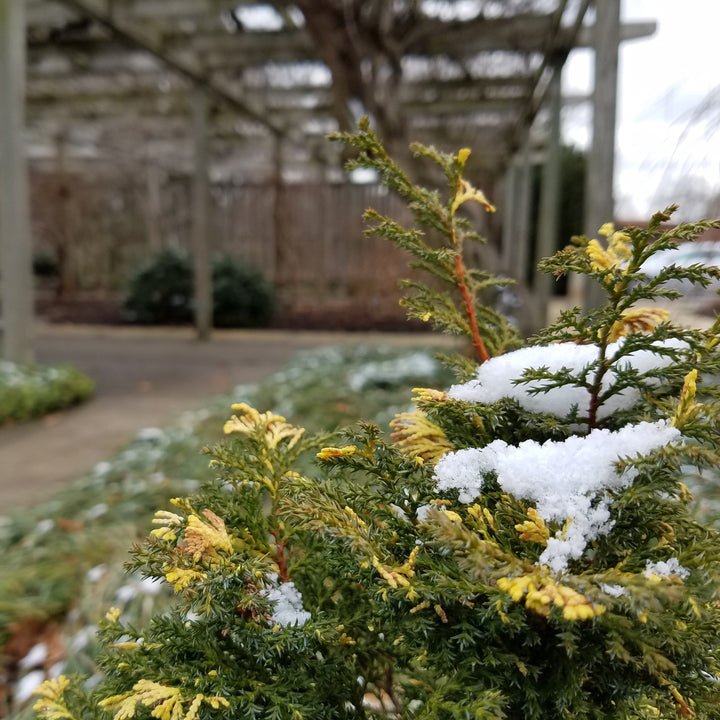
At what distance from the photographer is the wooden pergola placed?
5242 mm

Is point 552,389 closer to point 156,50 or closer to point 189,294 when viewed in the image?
point 156,50

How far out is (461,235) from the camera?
98 centimetres

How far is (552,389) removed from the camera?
829mm

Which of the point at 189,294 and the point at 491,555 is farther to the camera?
the point at 189,294

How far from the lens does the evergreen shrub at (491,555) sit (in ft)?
2.22

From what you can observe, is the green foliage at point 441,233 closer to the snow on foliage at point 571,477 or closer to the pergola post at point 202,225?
the snow on foliage at point 571,477

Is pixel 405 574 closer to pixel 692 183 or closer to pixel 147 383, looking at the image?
pixel 692 183

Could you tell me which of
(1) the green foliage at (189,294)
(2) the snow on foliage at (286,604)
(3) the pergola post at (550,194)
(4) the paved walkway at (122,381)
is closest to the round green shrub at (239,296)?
(1) the green foliage at (189,294)

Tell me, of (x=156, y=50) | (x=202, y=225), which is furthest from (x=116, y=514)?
(x=202, y=225)

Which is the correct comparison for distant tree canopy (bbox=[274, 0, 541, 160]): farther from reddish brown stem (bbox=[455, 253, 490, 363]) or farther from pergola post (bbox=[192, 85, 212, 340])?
reddish brown stem (bbox=[455, 253, 490, 363])

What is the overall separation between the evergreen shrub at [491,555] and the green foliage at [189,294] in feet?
30.3

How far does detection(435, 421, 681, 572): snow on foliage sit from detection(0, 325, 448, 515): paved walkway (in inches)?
119

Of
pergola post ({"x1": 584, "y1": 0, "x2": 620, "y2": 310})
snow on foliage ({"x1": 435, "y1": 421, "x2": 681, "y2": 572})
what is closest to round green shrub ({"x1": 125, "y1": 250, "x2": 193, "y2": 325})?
pergola post ({"x1": 584, "y1": 0, "x2": 620, "y2": 310})

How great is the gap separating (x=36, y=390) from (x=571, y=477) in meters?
4.86
